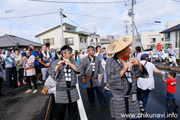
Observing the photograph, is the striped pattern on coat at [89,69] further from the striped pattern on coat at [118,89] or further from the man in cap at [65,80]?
the striped pattern on coat at [118,89]

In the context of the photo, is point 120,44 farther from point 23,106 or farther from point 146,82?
point 23,106

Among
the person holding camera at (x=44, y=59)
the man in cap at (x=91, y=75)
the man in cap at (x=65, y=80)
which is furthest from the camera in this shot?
the person holding camera at (x=44, y=59)

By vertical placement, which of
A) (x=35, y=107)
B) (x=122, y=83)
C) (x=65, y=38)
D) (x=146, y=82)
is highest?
(x=65, y=38)

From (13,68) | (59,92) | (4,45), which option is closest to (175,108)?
(59,92)

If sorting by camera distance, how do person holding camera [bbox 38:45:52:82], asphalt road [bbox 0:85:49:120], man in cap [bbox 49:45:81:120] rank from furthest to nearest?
person holding camera [bbox 38:45:52:82] → asphalt road [bbox 0:85:49:120] → man in cap [bbox 49:45:81:120]

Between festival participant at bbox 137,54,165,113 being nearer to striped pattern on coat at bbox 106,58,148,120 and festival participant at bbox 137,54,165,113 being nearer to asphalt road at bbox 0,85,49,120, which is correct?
striped pattern on coat at bbox 106,58,148,120

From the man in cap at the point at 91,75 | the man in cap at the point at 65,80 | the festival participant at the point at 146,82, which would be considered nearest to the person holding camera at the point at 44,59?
the man in cap at the point at 91,75

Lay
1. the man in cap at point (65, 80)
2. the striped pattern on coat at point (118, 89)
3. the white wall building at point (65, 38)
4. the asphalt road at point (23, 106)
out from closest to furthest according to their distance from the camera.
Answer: the striped pattern on coat at point (118, 89), the man in cap at point (65, 80), the asphalt road at point (23, 106), the white wall building at point (65, 38)

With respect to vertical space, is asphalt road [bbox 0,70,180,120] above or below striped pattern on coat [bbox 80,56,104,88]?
below

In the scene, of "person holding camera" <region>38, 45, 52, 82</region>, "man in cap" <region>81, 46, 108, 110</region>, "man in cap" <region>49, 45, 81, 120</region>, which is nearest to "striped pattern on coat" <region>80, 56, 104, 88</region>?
"man in cap" <region>81, 46, 108, 110</region>

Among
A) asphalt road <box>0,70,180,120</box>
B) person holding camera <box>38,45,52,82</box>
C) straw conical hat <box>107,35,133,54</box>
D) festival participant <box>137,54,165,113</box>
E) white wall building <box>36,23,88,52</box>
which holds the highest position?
white wall building <box>36,23,88,52</box>

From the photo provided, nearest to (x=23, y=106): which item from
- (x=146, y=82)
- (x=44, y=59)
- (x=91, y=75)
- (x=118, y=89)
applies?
(x=44, y=59)

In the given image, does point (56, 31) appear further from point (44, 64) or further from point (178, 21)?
point (178, 21)

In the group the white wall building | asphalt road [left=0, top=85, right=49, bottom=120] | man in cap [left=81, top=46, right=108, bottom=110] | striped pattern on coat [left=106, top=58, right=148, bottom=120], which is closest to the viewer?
striped pattern on coat [left=106, top=58, right=148, bottom=120]
